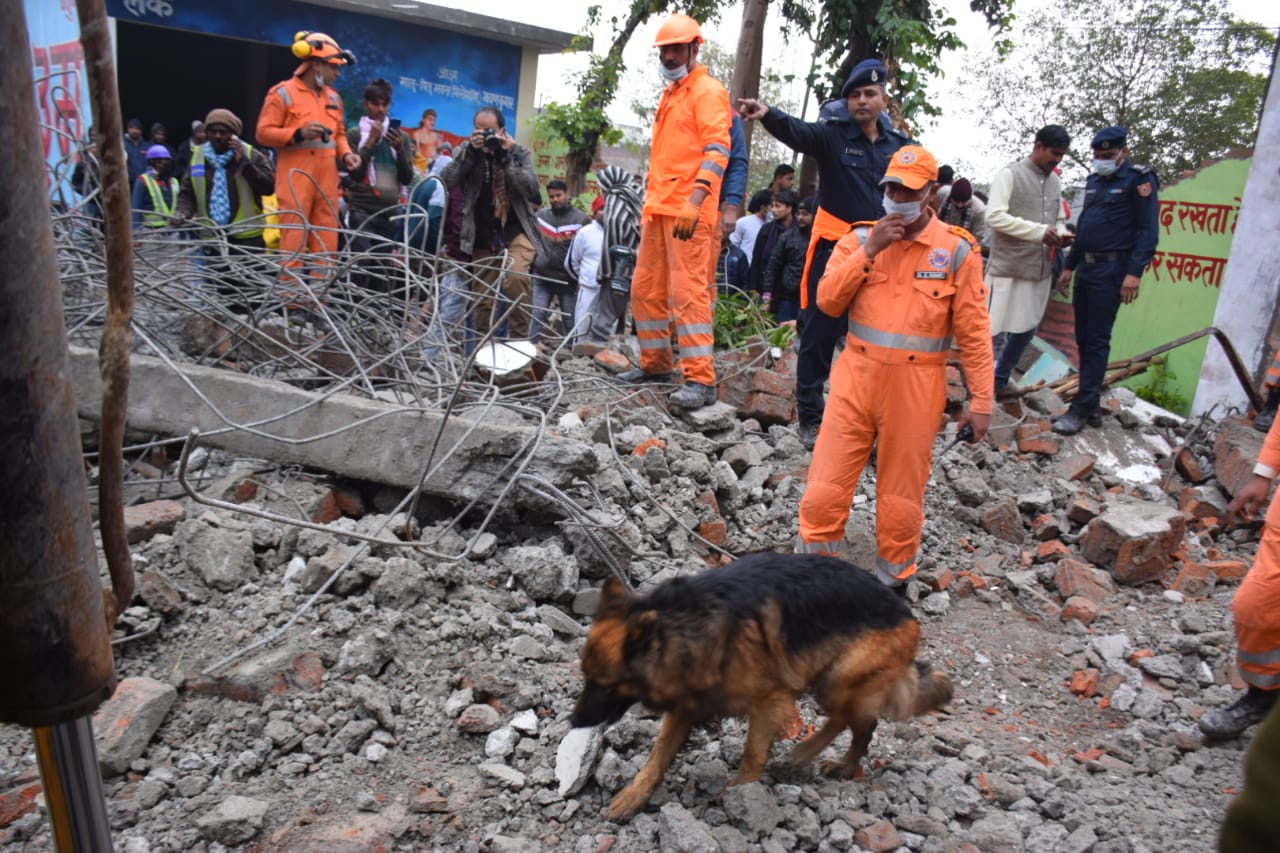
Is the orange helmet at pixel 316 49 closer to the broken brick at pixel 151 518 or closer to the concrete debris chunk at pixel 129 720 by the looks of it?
the broken brick at pixel 151 518

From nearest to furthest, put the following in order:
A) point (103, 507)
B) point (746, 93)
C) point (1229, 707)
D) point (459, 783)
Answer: point (103, 507)
point (459, 783)
point (1229, 707)
point (746, 93)

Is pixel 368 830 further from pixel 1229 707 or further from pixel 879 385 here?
pixel 1229 707

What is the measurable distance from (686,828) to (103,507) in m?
2.05

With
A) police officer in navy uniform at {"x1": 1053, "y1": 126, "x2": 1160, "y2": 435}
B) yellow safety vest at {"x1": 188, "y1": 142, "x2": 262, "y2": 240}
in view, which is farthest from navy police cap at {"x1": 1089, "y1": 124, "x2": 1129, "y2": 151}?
yellow safety vest at {"x1": 188, "y1": 142, "x2": 262, "y2": 240}

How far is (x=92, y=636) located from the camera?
3.36ft

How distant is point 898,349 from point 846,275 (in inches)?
15.8

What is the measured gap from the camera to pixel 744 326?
27.6 ft

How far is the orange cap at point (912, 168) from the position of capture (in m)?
3.82

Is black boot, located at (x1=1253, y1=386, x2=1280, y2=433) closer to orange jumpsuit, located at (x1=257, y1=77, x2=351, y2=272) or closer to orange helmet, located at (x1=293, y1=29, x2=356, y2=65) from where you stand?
orange jumpsuit, located at (x1=257, y1=77, x2=351, y2=272)

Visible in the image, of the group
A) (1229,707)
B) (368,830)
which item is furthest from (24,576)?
(1229,707)

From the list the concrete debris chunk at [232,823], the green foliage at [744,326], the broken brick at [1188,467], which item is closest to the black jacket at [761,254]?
the green foliage at [744,326]

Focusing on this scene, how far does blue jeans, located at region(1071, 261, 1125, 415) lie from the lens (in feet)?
22.2

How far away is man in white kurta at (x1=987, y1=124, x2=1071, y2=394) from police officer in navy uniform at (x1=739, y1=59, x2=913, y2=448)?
1.70m

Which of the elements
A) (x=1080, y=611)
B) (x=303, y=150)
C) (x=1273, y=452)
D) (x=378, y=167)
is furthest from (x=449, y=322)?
(x=1273, y=452)
